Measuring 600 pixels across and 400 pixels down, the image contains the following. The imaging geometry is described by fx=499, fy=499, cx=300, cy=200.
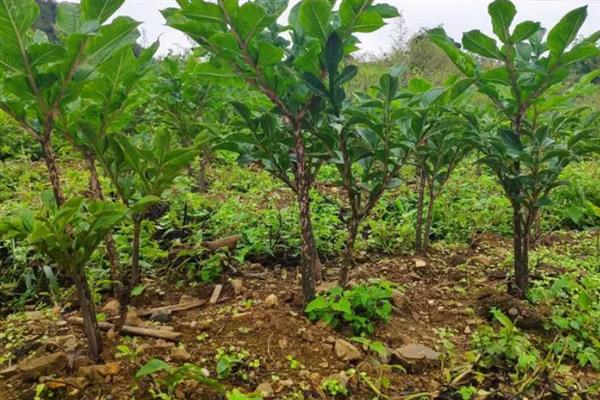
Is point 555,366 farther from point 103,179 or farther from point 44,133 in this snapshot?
point 103,179

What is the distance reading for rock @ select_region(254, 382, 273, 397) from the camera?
5.18 feet

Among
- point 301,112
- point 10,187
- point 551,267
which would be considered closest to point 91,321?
point 301,112

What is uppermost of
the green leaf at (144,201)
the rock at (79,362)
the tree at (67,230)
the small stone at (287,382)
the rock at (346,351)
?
the green leaf at (144,201)

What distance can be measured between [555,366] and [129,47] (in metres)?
1.87

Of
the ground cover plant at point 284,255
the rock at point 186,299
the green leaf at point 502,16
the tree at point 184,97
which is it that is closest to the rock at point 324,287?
the ground cover plant at point 284,255

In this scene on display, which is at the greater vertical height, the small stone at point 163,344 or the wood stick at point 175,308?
the small stone at point 163,344

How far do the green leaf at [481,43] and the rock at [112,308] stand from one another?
1812mm

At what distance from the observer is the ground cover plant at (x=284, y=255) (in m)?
1.53

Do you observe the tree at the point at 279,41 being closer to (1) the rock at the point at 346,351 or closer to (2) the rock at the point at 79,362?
(1) the rock at the point at 346,351

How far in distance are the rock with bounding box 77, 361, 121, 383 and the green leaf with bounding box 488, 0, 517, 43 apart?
183 centimetres

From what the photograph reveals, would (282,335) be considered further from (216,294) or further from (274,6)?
(274,6)

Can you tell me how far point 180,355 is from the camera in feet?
5.69

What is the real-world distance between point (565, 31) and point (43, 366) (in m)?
2.12

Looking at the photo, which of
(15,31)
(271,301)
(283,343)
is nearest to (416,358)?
(283,343)
